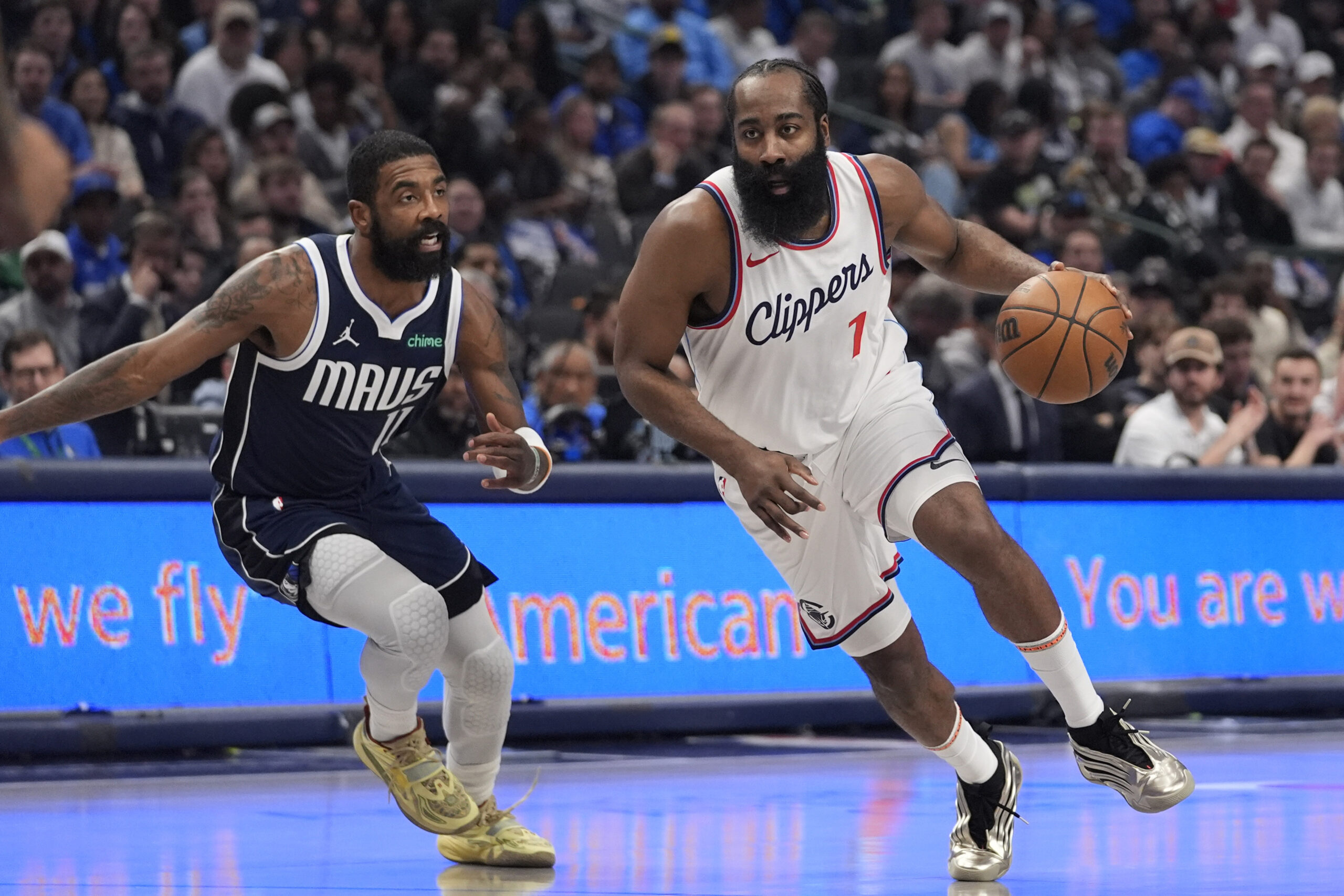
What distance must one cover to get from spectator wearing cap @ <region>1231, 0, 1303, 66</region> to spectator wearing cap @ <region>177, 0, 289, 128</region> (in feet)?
35.7

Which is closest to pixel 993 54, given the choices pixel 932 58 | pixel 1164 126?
pixel 932 58

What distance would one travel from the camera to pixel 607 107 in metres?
14.7

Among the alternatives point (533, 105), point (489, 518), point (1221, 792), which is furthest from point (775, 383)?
point (533, 105)

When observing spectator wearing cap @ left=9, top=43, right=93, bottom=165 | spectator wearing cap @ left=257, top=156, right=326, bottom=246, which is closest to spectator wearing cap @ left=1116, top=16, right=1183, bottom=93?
spectator wearing cap @ left=257, top=156, right=326, bottom=246

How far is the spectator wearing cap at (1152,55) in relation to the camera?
18.8 metres

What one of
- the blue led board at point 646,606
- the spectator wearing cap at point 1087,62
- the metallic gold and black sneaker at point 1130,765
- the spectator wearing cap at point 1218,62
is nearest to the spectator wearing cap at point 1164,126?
the spectator wearing cap at point 1087,62

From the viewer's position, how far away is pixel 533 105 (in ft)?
43.4

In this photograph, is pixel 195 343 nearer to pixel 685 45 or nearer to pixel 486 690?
pixel 486 690

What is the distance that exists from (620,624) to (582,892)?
362 cm

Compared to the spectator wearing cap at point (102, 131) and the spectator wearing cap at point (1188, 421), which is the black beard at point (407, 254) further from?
the spectator wearing cap at point (102, 131)

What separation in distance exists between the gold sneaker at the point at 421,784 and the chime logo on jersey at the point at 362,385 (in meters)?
0.97

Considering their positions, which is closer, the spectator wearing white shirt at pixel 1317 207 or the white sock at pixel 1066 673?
the white sock at pixel 1066 673

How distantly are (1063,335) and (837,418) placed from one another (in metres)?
0.68

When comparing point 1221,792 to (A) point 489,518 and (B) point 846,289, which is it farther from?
(A) point 489,518
